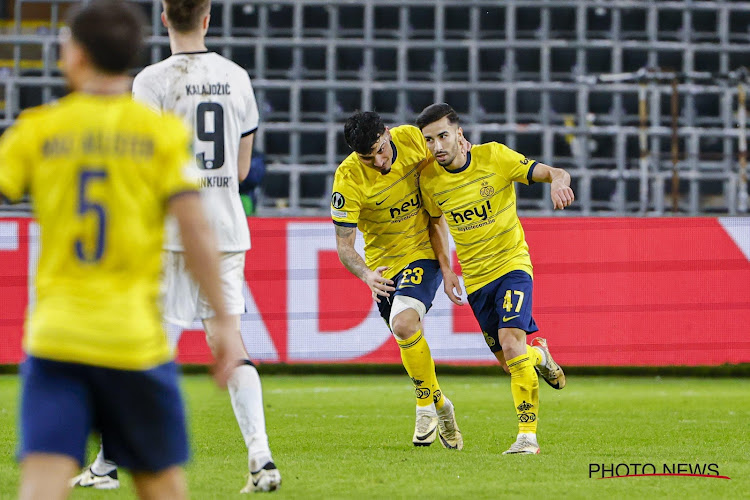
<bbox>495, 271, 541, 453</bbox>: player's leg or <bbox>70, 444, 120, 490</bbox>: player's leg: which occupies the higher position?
<bbox>495, 271, 541, 453</bbox>: player's leg

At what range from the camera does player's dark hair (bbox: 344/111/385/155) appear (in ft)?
20.8

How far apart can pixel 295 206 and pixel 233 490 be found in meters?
11.0

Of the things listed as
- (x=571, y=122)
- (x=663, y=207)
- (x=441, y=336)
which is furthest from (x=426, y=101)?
(x=441, y=336)

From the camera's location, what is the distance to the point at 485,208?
6633 millimetres

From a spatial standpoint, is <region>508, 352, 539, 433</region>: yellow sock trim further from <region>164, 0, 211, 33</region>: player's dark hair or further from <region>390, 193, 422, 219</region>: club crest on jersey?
<region>164, 0, 211, 33</region>: player's dark hair

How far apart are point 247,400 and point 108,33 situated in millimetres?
2190

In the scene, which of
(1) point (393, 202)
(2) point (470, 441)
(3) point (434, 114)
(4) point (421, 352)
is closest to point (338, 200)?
(1) point (393, 202)

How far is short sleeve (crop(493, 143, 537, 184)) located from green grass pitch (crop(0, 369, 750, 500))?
5.00 ft

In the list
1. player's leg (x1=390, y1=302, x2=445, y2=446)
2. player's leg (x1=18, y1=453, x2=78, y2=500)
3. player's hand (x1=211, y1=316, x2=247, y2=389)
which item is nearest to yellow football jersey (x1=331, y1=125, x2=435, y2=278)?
player's leg (x1=390, y1=302, x2=445, y2=446)

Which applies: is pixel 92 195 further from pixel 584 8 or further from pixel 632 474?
pixel 584 8

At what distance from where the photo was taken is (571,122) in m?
16.4

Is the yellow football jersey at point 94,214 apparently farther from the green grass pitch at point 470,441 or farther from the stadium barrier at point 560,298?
the stadium barrier at point 560,298

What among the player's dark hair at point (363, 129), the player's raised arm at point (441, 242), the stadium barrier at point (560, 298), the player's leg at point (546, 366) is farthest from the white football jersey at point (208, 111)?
the stadium barrier at point (560, 298)

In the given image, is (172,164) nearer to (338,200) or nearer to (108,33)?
(108,33)
